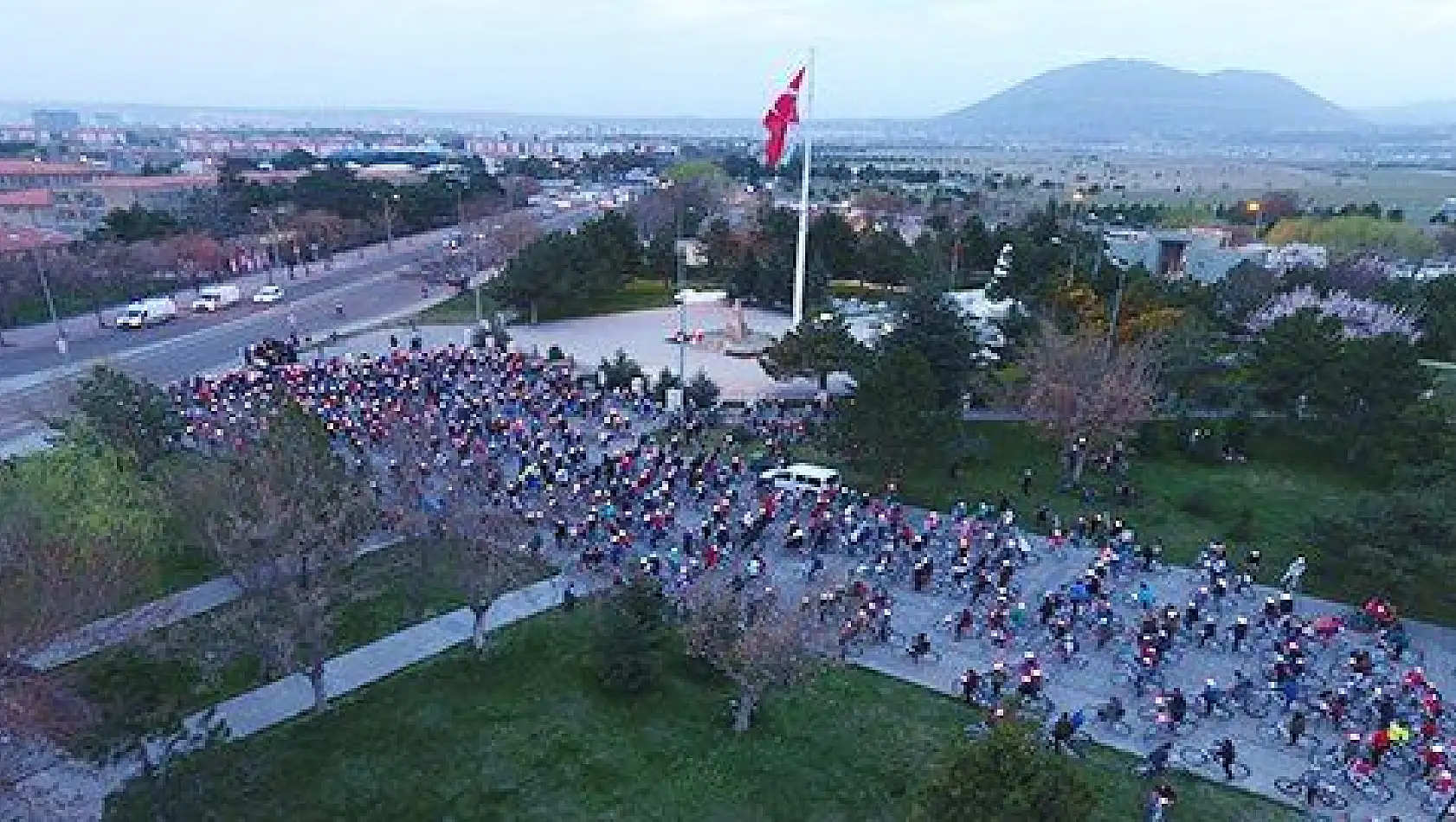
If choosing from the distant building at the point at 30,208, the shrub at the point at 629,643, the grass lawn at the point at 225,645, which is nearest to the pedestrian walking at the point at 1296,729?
the shrub at the point at 629,643

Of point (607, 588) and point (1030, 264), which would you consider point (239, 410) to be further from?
point (1030, 264)

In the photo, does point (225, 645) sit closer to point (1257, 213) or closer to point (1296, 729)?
point (1296, 729)

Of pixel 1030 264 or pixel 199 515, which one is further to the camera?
pixel 1030 264

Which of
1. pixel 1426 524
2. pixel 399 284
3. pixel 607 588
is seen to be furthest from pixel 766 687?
pixel 399 284

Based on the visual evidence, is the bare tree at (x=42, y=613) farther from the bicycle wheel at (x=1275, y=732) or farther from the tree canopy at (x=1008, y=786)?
the bicycle wheel at (x=1275, y=732)

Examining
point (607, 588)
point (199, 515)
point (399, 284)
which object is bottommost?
point (399, 284)

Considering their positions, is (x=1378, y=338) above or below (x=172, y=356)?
above

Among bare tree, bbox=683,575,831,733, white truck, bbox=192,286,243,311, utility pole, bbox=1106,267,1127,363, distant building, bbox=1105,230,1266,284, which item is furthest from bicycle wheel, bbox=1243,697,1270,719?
white truck, bbox=192,286,243,311
